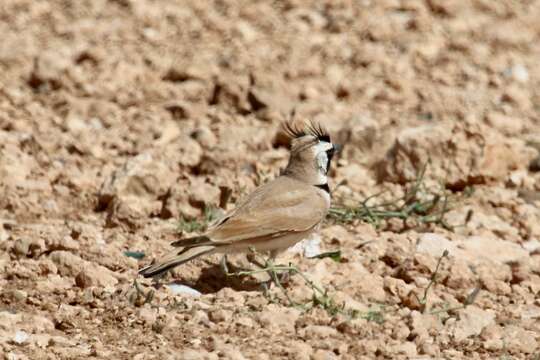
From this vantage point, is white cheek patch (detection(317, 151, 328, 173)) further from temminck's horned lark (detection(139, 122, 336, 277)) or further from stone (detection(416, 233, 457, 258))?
stone (detection(416, 233, 457, 258))

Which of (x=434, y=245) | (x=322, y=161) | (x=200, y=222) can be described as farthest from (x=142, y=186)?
(x=434, y=245)

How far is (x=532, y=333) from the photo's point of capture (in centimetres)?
532

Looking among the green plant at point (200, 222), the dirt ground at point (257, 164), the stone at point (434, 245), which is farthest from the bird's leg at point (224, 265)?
the stone at point (434, 245)

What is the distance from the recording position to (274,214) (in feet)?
19.4

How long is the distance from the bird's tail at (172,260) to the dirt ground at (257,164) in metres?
0.11

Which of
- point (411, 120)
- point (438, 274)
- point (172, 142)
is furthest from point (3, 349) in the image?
point (411, 120)

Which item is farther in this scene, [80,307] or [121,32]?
[121,32]

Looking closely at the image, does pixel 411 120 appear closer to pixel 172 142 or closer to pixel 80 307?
pixel 172 142

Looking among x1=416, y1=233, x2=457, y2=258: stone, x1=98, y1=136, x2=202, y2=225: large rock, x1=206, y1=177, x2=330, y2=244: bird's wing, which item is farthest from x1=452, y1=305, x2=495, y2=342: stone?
x1=98, y1=136, x2=202, y2=225: large rock

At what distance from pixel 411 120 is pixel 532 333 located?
131 inches

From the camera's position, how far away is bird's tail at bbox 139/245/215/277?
17.9ft

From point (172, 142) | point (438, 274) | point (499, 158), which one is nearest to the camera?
point (438, 274)

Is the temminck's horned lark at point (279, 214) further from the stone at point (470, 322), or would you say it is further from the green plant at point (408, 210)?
the stone at point (470, 322)

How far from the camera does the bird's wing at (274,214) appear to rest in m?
5.74
